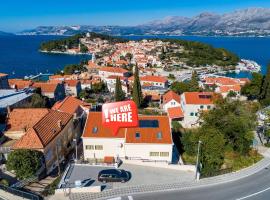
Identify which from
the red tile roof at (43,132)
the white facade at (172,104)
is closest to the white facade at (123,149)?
the red tile roof at (43,132)

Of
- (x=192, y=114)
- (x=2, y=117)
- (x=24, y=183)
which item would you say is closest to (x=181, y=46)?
(x=192, y=114)

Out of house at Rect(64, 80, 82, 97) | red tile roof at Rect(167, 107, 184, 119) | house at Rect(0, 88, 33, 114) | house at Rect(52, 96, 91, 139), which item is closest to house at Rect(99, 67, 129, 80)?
house at Rect(64, 80, 82, 97)

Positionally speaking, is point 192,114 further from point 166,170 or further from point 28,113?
point 28,113

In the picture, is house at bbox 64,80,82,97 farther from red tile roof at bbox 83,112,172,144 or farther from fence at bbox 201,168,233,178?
A: fence at bbox 201,168,233,178

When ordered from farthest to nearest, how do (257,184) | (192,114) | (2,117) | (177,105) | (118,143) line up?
(177,105) < (192,114) < (2,117) < (118,143) < (257,184)

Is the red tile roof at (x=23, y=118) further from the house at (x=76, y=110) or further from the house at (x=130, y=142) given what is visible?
the house at (x=130, y=142)

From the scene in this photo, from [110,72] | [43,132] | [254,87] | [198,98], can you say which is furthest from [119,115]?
[110,72]
